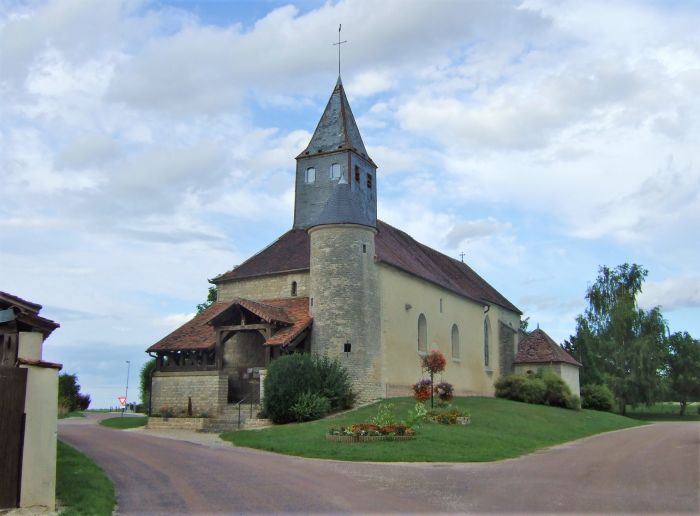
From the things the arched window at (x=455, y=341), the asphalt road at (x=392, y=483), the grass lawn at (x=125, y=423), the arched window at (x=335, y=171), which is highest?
the arched window at (x=335, y=171)

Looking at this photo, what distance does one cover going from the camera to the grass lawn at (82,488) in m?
10.7

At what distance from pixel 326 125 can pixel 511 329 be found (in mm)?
19850

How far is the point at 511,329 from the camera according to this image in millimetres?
49562

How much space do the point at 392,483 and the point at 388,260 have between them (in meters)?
20.9

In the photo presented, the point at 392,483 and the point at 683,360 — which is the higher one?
the point at 683,360

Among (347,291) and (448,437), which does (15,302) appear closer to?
(448,437)

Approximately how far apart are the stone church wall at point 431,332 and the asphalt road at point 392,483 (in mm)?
14114

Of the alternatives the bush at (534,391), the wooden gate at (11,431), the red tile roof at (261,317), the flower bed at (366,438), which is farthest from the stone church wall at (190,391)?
the wooden gate at (11,431)

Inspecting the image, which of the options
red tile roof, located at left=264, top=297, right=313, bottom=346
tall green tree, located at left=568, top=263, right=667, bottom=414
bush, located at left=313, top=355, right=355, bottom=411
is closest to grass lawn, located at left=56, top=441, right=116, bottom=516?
bush, located at left=313, top=355, right=355, bottom=411

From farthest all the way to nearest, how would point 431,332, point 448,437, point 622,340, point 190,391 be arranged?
point 622,340 < point 431,332 < point 190,391 < point 448,437

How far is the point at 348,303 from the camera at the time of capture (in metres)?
31.5

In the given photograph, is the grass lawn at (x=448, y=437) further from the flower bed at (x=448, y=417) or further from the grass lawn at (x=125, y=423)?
the grass lawn at (x=125, y=423)

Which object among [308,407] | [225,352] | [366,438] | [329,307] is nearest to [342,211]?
[329,307]

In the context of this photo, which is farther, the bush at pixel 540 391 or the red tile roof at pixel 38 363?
the bush at pixel 540 391
